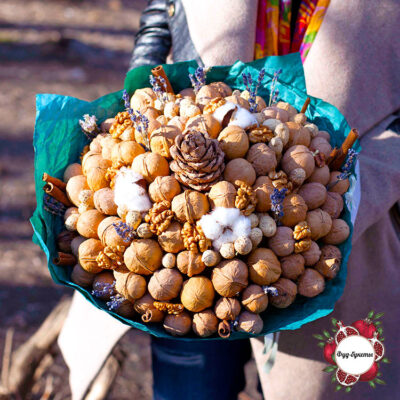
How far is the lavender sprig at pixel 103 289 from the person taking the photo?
930 mm

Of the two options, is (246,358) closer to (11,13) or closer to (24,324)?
(24,324)

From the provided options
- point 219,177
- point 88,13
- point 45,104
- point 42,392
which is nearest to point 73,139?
point 45,104

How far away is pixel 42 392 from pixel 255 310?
1.78 metres

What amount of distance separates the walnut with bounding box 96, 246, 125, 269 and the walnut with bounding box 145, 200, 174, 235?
87mm

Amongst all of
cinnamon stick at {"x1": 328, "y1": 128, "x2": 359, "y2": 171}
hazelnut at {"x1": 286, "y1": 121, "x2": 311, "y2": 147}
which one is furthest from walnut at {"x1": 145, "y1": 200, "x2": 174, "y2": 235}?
cinnamon stick at {"x1": 328, "y1": 128, "x2": 359, "y2": 171}

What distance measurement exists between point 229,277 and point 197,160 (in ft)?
0.87

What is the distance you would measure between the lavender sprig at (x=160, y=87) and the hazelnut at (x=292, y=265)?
0.50 metres

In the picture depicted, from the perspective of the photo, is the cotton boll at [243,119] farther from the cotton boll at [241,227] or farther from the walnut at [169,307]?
the walnut at [169,307]

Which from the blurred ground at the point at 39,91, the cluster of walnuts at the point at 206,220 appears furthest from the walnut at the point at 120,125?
the blurred ground at the point at 39,91

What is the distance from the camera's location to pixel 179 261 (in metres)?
0.89

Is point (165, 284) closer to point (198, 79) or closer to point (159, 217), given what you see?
point (159, 217)

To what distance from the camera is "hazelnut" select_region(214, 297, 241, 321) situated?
900 mm

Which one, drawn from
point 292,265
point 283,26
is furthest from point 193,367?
point 283,26

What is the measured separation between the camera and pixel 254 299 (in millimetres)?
909
